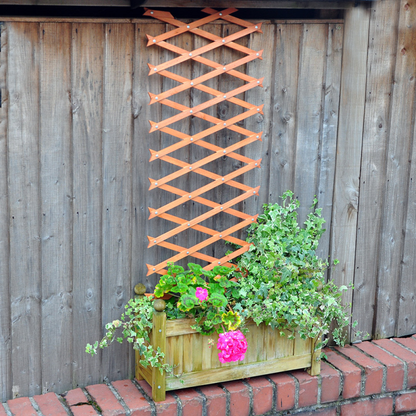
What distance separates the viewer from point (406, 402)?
2.92 m

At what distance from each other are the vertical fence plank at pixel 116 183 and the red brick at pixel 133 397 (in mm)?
74

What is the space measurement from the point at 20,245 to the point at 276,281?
1123 mm

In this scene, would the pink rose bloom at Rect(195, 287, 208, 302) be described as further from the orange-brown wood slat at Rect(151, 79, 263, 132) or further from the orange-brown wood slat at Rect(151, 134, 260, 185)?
the orange-brown wood slat at Rect(151, 79, 263, 132)

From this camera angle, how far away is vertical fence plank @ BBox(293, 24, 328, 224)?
2725 millimetres

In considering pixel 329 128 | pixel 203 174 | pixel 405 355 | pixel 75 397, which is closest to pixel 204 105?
pixel 203 174

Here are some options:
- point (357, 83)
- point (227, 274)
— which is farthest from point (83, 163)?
point (357, 83)

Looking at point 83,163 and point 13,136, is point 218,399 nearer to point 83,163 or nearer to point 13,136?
point 83,163

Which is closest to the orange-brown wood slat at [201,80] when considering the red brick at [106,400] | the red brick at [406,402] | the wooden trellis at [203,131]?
the wooden trellis at [203,131]

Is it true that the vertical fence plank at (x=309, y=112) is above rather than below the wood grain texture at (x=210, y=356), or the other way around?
above

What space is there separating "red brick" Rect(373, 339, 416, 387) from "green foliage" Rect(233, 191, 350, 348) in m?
0.40

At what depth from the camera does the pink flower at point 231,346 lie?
2.37 m

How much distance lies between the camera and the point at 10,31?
89.5 inches

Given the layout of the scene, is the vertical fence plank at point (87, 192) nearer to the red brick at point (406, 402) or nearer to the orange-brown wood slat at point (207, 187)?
the orange-brown wood slat at point (207, 187)

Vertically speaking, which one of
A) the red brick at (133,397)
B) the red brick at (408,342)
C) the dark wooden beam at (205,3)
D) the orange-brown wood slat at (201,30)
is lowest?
the red brick at (133,397)
